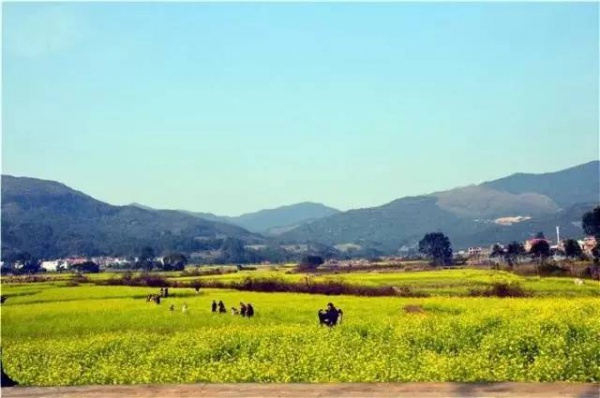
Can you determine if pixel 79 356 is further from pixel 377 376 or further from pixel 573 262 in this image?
pixel 573 262

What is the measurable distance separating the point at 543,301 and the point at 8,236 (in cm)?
3171

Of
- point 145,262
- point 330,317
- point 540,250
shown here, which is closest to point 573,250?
point 540,250

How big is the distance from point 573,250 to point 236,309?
13.9 metres

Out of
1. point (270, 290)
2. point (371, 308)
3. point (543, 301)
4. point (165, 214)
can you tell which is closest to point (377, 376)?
point (371, 308)

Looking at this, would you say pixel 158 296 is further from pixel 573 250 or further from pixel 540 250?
pixel 573 250

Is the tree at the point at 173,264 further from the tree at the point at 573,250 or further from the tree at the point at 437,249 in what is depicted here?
the tree at the point at 573,250

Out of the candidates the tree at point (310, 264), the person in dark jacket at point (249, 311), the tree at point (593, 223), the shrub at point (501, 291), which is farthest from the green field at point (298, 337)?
the tree at point (310, 264)

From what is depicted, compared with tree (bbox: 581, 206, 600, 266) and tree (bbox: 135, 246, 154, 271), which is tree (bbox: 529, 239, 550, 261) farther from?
tree (bbox: 135, 246, 154, 271)

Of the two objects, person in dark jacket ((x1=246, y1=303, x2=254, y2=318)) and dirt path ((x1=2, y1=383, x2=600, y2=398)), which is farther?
person in dark jacket ((x1=246, y1=303, x2=254, y2=318))

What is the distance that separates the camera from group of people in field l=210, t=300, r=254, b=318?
17.6 m

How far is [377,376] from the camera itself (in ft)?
32.3

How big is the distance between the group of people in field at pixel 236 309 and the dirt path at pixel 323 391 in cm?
828

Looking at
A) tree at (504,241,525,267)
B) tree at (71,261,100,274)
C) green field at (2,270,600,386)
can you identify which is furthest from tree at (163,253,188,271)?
tree at (504,241,525,267)

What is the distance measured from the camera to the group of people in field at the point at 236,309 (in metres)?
17.6
